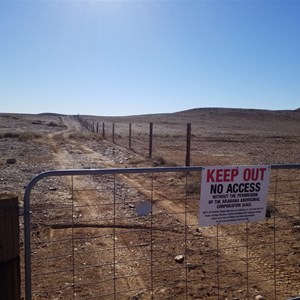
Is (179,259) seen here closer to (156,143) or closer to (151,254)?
(151,254)

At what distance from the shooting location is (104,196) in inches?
409

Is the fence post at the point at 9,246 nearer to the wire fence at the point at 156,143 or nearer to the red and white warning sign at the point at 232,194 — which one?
the red and white warning sign at the point at 232,194

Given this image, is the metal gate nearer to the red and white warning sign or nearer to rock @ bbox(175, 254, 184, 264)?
rock @ bbox(175, 254, 184, 264)

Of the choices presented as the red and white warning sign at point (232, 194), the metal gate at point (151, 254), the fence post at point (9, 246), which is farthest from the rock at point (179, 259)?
the fence post at point (9, 246)

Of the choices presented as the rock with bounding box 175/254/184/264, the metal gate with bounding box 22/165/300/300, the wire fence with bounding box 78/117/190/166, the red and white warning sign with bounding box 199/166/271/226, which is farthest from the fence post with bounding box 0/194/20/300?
the wire fence with bounding box 78/117/190/166

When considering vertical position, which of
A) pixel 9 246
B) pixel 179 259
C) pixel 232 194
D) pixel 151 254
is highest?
pixel 232 194

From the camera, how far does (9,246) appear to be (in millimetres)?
3264

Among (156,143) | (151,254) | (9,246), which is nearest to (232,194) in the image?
(151,254)

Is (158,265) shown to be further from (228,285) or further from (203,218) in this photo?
(203,218)

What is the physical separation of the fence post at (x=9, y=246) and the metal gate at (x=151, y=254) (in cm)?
28

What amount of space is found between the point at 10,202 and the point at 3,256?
437 millimetres

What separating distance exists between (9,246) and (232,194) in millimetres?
2323

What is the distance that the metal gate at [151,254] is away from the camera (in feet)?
15.8

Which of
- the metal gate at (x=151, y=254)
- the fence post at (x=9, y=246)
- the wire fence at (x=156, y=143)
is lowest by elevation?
the wire fence at (x=156, y=143)
